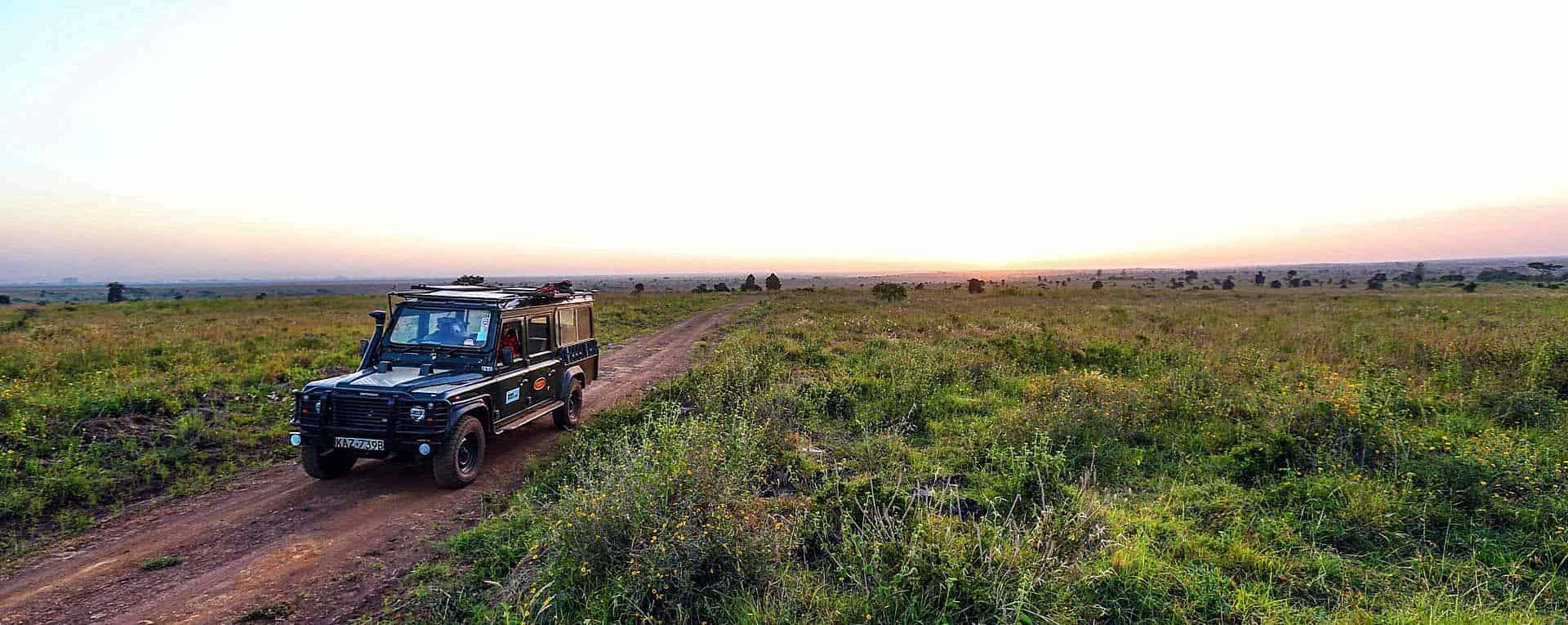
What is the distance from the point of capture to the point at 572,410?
36.2 ft

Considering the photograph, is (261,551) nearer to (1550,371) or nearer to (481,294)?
(481,294)

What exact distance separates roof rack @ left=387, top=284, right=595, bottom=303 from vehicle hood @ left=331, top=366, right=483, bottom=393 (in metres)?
1.12

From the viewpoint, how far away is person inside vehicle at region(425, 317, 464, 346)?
8648 millimetres

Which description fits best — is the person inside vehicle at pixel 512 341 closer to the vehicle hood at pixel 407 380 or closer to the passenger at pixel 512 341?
the passenger at pixel 512 341

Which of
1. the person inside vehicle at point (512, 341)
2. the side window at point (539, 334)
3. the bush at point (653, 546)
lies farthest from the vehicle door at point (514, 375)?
the bush at point (653, 546)

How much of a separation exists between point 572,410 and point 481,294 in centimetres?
291

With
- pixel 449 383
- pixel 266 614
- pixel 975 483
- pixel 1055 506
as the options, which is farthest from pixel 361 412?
A: pixel 1055 506

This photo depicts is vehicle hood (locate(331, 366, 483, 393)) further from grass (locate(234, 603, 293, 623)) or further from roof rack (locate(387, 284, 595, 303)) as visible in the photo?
grass (locate(234, 603, 293, 623))

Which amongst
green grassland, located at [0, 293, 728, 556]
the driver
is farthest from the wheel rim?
green grassland, located at [0, 293, 728, 556]

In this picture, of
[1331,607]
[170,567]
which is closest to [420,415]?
[170,567]

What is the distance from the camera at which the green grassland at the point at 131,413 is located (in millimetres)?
7191

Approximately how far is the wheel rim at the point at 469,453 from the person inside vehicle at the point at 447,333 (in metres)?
1.51

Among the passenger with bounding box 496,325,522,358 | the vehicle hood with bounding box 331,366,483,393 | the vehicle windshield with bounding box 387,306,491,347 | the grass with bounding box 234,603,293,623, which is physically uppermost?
the vehicle windshield with bounding box 387,306,491,347

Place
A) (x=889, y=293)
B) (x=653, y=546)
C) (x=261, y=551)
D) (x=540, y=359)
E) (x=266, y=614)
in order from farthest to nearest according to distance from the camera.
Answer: (x=889, y=293), (x=540, y=359), (x=261, y=551), (x=266, y=614), (x=653, y=546)
